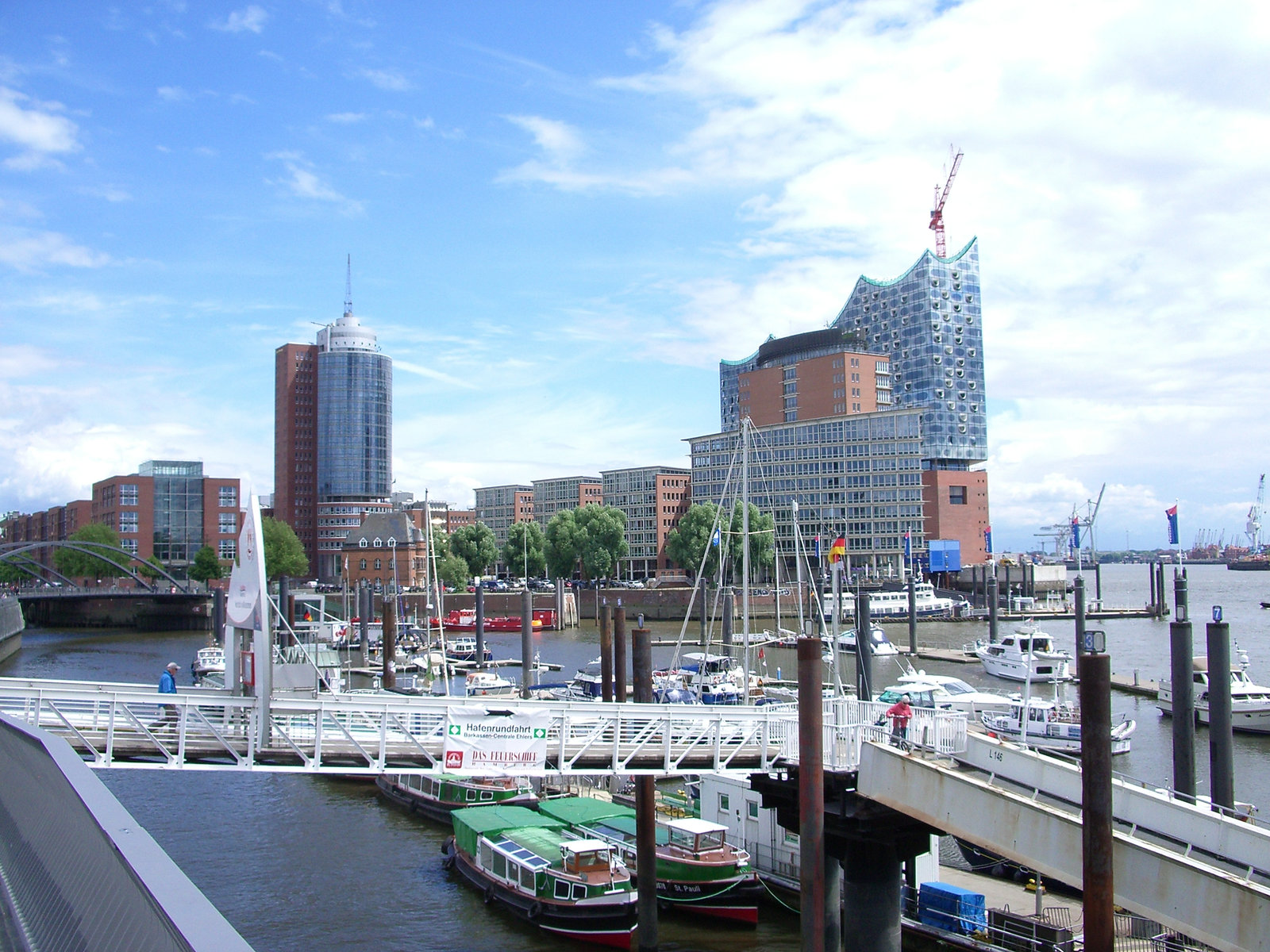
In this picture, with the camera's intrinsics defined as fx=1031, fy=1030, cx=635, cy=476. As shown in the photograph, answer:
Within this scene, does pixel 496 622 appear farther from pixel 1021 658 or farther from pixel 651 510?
pixel 651 510

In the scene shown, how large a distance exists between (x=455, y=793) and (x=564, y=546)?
105 m

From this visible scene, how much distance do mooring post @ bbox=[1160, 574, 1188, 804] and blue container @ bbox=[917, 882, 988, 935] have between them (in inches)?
210

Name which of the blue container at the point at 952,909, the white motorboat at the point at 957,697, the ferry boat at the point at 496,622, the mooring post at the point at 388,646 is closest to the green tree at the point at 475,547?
the ferry boat at the point at 496,622

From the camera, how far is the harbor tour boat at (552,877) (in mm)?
23453

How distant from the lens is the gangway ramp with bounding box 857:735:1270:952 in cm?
1431

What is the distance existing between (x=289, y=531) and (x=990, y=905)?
15464cm

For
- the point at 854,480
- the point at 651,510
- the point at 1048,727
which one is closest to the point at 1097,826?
the point at 1048,727

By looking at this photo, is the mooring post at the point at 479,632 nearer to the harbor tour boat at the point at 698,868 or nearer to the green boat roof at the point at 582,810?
the green boat roof at the point at 582,810

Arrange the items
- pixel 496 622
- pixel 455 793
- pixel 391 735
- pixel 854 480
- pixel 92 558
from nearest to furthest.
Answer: pixel 391 735 → pixel 455 793 → pixel 496 622 → pixel 92 558 → pixel 854 480

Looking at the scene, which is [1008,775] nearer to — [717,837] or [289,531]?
[717,837]

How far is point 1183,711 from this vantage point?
80.3 feet

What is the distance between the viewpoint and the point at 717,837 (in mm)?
25984

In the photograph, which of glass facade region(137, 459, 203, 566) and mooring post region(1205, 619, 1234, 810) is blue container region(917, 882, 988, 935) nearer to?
mooring post region(1205, 619, 1234, 810)

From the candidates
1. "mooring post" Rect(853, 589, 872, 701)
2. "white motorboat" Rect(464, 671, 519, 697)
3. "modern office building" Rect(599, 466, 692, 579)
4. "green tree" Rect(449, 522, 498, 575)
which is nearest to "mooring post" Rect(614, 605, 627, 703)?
"mooring post" Rect(853, 589, 872, 701)
